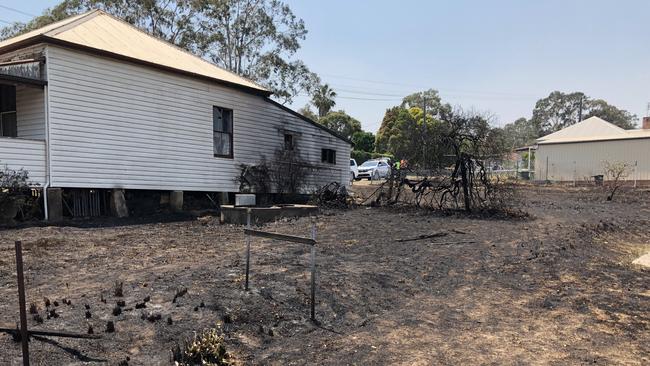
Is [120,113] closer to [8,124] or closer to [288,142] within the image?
[8,124]

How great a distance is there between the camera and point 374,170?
33.3 meters

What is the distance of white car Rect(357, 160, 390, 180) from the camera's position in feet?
109

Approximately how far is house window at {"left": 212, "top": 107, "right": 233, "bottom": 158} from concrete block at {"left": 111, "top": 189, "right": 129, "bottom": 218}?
3649 millimetres

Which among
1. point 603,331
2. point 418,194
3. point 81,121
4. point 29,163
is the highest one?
point 81,121

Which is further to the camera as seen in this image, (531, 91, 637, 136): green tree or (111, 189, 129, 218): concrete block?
(531, 91, 637, 136): green tree

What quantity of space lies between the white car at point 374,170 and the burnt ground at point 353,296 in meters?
22.6

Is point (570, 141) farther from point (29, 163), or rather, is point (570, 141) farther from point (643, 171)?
point (29, 163)

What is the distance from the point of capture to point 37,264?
712 cm

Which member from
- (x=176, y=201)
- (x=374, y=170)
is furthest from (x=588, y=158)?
(x=176, y=201)

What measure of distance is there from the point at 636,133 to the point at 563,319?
3298cm

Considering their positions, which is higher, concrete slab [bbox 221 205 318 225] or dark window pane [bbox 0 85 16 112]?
dark window pane [bbox 0 85 16 112]

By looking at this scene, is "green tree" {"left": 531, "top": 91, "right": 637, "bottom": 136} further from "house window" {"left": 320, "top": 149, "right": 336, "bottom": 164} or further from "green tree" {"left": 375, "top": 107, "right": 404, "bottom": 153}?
"house window" {"left": 320, "top": 149, "right": 336, "bottom": 164}

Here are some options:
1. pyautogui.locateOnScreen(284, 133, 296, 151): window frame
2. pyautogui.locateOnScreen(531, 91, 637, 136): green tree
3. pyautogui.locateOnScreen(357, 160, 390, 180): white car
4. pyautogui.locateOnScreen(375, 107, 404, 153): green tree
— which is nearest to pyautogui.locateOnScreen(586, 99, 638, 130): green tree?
pyautogui.locateOnScreen(531, 91, 637, 136): green tree

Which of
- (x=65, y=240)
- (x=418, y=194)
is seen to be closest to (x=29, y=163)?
(x=65, y=240)
